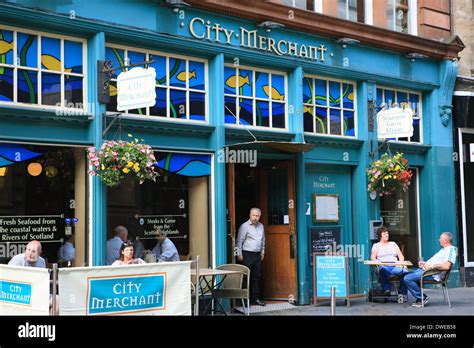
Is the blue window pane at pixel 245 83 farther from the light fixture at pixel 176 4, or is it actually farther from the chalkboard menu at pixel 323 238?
the chalkboard menu at pixel 323 238

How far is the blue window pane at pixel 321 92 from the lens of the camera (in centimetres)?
1464

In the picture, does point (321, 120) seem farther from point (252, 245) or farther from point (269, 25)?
point (252, 245)

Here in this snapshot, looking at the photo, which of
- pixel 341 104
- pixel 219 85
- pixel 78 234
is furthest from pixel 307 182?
pixel 78 234

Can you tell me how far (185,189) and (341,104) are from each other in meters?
4.54

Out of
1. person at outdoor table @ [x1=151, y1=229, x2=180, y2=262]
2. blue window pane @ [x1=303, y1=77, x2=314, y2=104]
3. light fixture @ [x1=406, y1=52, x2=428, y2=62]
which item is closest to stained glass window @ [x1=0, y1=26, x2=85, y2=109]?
person at outdoor table @ [x1=151, y1=229, x2=180, y2=262]

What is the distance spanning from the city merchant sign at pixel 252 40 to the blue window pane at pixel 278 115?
0.97m

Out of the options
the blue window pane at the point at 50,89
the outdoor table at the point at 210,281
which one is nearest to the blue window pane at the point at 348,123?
the outdoor table at the point at 210,281

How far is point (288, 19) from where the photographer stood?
44.8 feet

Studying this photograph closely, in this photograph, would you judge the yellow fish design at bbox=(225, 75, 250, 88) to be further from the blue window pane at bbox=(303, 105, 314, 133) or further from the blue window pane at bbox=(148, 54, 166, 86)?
the blue window pane at bbox=(303, 105, 314, 133)

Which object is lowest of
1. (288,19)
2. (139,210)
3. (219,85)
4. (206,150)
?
(139,210)

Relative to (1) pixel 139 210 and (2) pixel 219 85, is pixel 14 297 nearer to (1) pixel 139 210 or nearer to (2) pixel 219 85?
(1) pixel 139 210

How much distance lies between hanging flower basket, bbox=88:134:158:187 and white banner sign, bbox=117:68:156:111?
589 millimetres

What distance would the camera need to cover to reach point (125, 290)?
26.1 feet

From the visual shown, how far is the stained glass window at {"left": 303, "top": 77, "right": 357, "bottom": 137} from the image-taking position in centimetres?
1442
